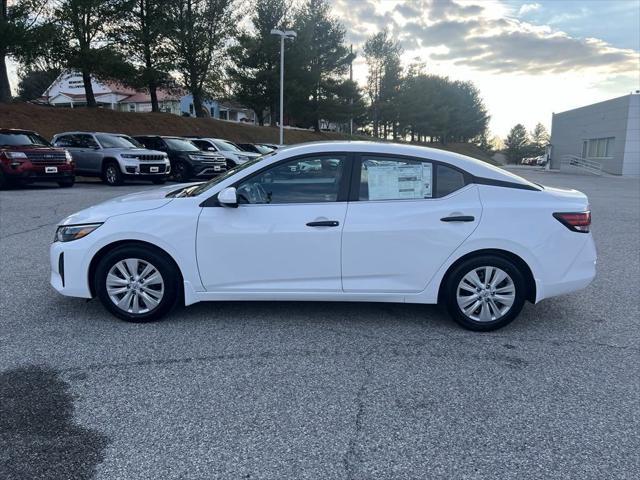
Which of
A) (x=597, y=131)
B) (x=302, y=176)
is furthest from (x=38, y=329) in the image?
(x=597, y=131)

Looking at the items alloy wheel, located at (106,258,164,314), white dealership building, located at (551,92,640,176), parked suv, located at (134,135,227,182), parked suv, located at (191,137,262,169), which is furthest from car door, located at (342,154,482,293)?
white dealership building, located at (551,92,640,176)

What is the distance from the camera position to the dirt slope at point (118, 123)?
25.6m

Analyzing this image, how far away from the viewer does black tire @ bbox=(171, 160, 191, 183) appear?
18688 millimetres

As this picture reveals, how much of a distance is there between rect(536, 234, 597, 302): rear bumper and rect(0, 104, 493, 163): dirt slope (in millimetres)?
26593

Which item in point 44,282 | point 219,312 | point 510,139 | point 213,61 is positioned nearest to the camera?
point 219,312

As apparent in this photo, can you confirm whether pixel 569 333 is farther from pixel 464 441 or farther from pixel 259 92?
pixel 259 92

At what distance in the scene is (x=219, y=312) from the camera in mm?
4711

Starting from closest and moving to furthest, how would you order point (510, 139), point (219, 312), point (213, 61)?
point (219, 312) < point (213, 61) < point (510, 139)

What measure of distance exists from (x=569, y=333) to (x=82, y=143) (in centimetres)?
1709

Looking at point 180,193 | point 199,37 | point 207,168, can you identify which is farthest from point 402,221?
point 199,37

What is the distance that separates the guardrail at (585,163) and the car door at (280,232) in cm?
3959

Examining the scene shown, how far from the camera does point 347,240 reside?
4160 millimetres

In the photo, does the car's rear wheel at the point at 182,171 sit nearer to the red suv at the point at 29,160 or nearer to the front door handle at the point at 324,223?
the red suv at the point at 29,160

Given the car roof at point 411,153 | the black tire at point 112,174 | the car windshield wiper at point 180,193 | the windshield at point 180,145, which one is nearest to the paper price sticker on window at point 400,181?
the car roof at point 411,153
